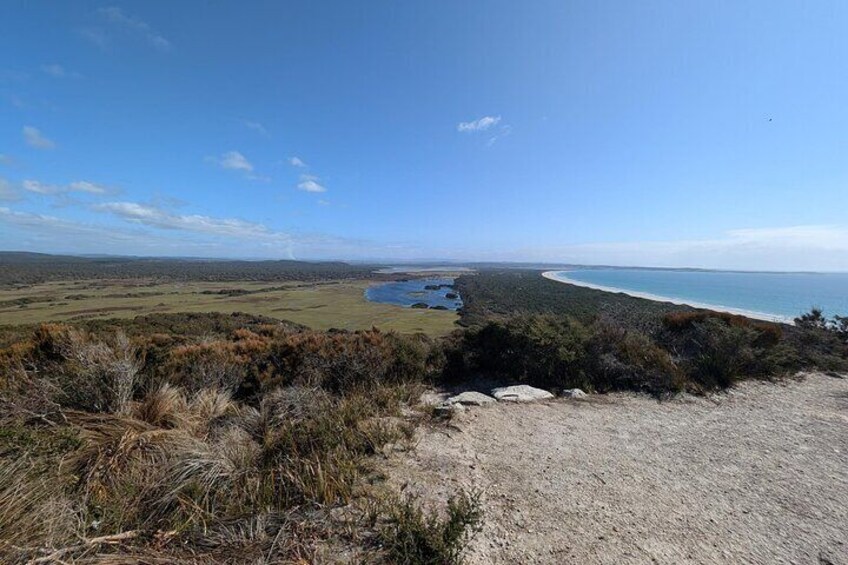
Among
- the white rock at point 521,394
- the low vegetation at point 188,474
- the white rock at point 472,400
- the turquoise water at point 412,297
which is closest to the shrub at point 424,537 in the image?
the low vegetation at point 188,474

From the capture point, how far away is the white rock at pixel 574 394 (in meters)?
7.34

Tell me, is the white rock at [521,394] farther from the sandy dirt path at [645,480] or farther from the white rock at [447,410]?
the white rock at [447,410]

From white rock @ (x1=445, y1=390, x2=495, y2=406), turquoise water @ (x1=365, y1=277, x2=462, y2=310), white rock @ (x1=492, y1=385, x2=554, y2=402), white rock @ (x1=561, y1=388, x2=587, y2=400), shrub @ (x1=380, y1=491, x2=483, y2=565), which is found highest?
shrub @ (x1=380, y1=491, x2=483, y2=565)

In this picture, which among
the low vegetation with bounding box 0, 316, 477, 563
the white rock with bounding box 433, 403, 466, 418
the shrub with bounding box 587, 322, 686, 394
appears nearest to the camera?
the low vegetation with bounding box 0, 316, 477, 563

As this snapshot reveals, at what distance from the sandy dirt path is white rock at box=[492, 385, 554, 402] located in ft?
1.46

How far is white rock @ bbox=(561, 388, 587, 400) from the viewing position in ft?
24.1

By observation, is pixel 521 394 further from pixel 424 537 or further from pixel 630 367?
pixel 424 537

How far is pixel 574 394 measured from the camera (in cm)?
740

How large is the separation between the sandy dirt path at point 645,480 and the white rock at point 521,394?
0.45 m

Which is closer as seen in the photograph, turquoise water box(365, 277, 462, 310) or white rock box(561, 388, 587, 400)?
white rock box(561, 388, 587, 400)

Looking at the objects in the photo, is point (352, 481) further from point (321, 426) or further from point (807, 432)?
point (807, 432)

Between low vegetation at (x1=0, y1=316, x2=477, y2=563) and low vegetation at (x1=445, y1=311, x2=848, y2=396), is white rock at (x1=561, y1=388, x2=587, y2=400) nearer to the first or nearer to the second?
low vegetation at (x1=445, y1=311, x2=848, y2=396)

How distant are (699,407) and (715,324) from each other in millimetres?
3937

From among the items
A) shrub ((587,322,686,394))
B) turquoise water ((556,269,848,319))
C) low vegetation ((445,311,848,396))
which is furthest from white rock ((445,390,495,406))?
turquoise water ((556,269,848,319))
